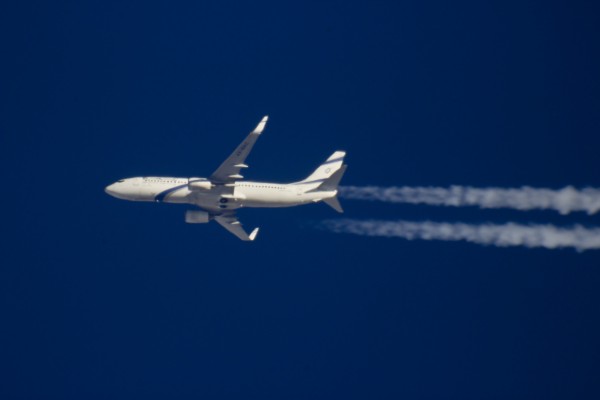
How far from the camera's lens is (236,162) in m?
63.3

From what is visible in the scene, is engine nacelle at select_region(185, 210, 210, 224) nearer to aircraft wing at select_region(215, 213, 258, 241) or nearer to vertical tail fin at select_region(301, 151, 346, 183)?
aircraft wing at select_region(215, 213, 258, 241)

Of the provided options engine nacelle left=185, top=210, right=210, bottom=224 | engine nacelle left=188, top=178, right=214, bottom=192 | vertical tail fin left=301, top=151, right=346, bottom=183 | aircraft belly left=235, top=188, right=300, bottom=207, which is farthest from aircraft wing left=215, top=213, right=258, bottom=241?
vertical tail fin left=301, top=151, right=346, bottom=183

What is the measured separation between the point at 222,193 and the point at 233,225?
20.8 ft

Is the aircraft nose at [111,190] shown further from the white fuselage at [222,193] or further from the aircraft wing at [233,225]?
the aircraft wing at [233,225]

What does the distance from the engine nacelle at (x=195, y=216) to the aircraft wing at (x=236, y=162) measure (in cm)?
419

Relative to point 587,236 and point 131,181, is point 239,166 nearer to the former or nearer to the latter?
point 131,181

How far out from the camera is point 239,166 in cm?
6322

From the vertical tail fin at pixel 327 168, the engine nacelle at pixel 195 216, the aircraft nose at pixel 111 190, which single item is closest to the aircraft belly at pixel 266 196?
the vertical tail fin at pixel 327 168

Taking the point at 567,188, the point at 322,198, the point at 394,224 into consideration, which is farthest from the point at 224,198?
the point at 567,188

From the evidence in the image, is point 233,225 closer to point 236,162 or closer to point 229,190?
point 229,190

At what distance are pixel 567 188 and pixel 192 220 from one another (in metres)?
26.5

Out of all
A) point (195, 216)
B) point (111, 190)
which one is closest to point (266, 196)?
point (195, 216)

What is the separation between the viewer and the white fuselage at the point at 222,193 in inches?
2549

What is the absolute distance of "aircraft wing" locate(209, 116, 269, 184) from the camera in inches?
2426
